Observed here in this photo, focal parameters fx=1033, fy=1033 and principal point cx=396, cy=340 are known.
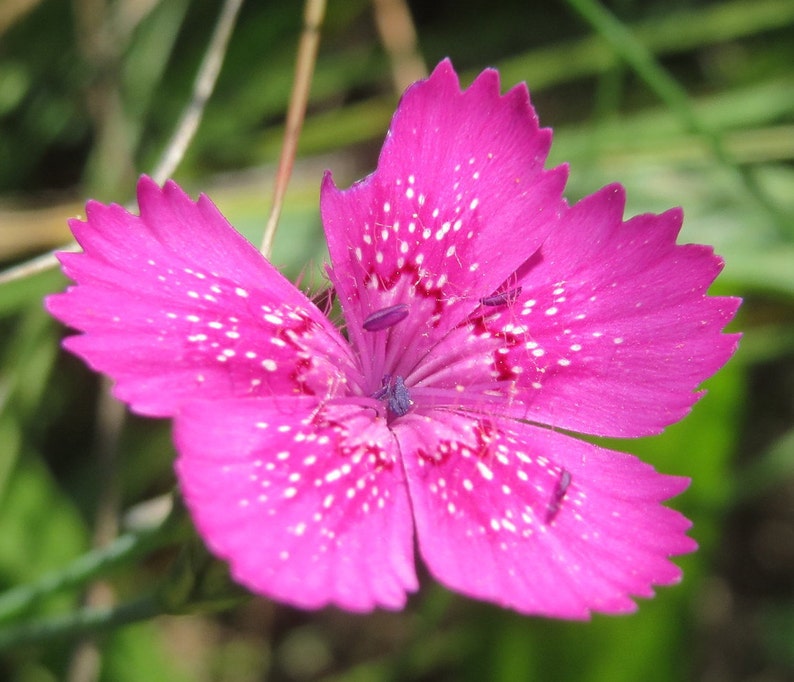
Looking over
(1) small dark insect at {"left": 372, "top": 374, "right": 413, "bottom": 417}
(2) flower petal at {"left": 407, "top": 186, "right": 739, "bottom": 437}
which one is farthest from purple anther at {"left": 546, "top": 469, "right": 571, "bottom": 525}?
(1) small dark insect at {"left": 372, "top": 374, "right": 413, "bottom": 417}

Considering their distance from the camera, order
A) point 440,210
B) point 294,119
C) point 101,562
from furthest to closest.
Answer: point 294,119 → point 440,210 → point 101,562

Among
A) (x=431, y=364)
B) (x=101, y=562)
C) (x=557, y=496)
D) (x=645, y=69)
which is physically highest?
(x=645, y=69)

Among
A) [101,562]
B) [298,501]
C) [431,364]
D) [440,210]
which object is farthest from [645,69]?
[101,562]

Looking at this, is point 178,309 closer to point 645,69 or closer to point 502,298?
point 502,298

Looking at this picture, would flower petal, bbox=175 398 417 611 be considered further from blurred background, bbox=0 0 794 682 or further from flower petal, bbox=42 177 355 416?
blurred background, bbox=0 0 794 682

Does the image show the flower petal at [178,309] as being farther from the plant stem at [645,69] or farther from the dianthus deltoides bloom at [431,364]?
the plant stem at [645,69]

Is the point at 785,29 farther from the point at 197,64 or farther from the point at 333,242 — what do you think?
the point at 333,242
